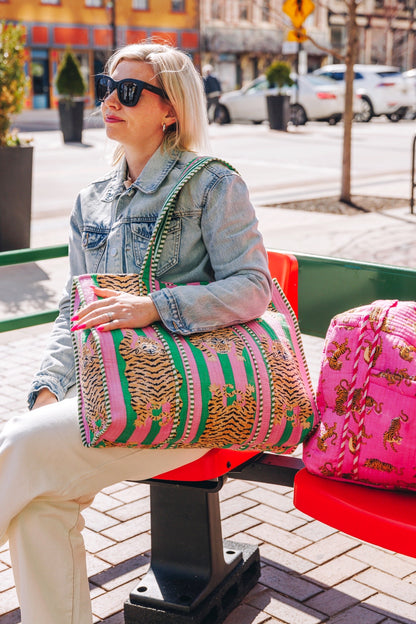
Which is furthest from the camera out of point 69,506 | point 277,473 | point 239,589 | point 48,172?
point 48,172

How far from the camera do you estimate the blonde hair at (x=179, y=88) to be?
2.67 meters

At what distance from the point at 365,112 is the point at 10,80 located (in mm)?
19928

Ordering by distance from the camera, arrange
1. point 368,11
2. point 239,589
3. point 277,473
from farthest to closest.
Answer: point 368,11, point 239,589, point 277,473

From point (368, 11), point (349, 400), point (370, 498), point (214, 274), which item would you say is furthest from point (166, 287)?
point (368, 11)

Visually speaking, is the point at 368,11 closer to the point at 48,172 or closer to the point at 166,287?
the point at 48,172

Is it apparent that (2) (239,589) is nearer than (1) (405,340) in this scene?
No

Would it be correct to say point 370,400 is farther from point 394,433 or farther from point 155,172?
point 155,172

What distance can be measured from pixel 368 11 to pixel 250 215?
5158 cm

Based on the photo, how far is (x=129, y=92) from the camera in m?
2.65

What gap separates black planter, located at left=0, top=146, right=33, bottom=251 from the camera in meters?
8.73

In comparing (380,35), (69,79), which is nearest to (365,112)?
(69,79)

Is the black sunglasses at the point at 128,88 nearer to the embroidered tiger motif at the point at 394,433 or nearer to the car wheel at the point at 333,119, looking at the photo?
the embroidered tiger motif at the point at 394,433

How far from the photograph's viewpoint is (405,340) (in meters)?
2.19

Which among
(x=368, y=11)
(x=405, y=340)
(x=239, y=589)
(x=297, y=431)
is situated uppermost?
(x=368, y=11)
